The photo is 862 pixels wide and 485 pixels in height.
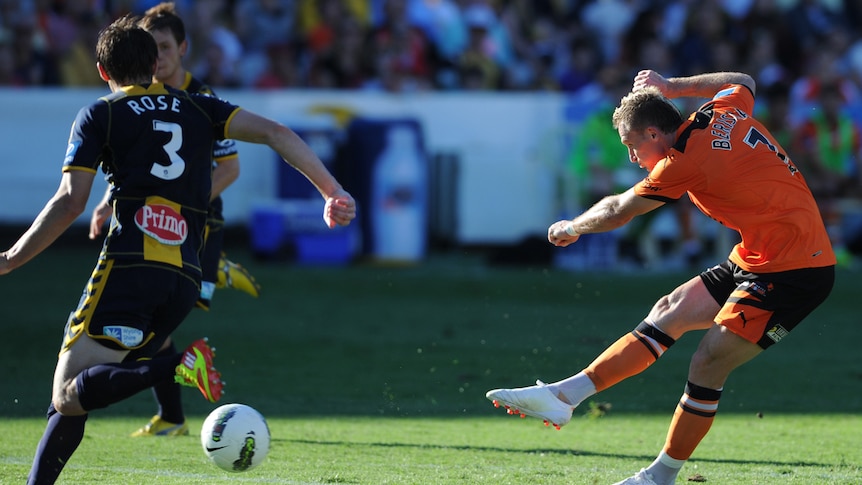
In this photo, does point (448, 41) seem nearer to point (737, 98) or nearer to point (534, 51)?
point (534, 51)

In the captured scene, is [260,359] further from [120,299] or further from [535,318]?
[120,299]

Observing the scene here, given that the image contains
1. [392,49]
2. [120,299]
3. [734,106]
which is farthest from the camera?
[392,49]

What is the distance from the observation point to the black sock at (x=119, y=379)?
464cm

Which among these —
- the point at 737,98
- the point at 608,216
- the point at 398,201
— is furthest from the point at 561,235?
the point at 398,201

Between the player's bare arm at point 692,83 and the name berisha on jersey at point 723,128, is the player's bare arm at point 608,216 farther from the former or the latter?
the player's bare arm at point 692,83

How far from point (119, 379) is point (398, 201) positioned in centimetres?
978

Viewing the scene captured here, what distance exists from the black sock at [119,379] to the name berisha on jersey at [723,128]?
7.87ft

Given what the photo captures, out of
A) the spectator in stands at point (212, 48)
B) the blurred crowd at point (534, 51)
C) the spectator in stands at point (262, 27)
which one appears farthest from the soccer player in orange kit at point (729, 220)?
the spectator in stands at point (262, 27)

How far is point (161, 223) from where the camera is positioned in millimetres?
4941

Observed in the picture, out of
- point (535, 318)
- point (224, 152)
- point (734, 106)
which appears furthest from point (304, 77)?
point (734, 106)

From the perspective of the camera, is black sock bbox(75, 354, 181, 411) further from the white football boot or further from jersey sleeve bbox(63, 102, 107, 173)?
the white football boot

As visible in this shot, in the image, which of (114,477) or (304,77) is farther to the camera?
(304,77)

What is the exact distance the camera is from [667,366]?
8.64m

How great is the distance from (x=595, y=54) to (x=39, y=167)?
752 centimetres
